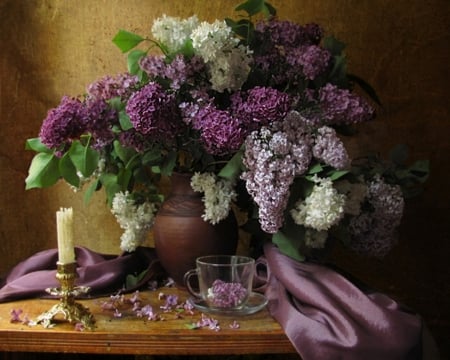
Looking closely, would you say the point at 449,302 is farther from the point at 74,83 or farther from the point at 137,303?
the point at 74,83

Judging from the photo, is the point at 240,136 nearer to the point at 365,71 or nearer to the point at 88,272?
the point at 88,272

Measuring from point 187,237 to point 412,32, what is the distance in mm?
690

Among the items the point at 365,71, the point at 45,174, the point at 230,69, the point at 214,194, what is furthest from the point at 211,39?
the point at 365,71

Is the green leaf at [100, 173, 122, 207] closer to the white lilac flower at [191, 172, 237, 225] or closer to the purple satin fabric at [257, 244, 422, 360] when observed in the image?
the white lilac flower at [191, 172, 237, 225]

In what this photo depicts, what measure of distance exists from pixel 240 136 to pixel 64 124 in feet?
0.91

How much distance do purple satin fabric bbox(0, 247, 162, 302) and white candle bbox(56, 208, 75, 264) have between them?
178 millimetres

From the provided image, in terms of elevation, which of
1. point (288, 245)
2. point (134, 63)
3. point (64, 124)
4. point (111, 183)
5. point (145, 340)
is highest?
point (134, 63)

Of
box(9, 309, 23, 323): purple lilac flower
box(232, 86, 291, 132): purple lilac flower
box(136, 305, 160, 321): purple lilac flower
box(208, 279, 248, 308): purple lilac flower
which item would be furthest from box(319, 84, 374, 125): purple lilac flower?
box(9, 309, 23, 323): purple lilac flower

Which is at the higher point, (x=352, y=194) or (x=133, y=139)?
(x=133, y=139)

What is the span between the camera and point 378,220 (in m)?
1.07

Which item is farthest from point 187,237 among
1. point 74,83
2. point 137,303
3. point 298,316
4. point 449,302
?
point 449,302

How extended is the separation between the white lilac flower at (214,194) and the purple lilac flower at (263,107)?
128 mm

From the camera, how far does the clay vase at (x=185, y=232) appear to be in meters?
1.07

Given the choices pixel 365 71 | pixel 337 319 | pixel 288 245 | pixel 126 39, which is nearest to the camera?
pixel 337 319
